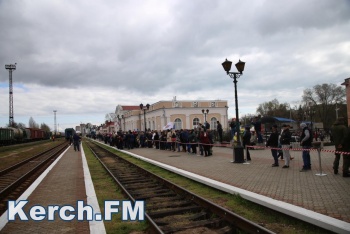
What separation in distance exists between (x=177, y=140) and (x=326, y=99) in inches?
2704

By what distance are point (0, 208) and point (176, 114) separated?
57374mm

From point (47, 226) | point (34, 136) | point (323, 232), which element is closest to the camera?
point (323, 232)

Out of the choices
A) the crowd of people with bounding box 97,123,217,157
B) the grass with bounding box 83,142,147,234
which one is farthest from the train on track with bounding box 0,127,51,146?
the grass with bounding box 83,142,147,234

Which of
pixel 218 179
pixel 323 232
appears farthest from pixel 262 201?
pixel 218 179

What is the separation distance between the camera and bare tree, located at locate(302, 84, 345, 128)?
7856 cm

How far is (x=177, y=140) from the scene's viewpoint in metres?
24.1

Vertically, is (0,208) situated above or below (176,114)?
below

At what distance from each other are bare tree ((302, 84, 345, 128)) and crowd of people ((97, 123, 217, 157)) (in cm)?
5880

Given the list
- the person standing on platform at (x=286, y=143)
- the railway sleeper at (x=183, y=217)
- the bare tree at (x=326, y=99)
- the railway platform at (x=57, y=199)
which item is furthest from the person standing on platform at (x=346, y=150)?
the bare tree at (x=326, y=99)

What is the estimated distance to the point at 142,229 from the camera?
5.75 m

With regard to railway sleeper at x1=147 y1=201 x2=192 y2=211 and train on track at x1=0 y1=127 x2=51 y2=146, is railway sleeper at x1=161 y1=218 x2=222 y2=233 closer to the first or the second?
railway sleeper at x1=147 y1=201 x2=192 y2=211

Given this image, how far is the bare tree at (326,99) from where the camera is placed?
7856cm

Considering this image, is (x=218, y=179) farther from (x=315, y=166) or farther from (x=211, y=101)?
(x=211, y=101)

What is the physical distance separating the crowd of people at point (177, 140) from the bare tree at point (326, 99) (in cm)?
5880
